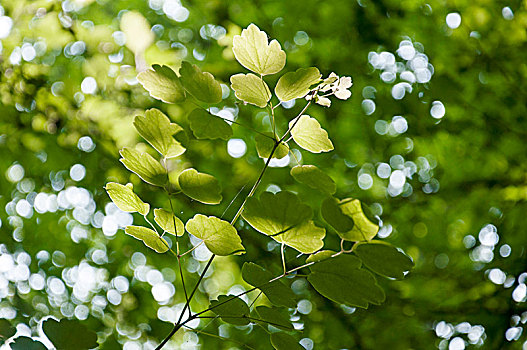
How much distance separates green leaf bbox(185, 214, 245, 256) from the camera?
43 centimetres

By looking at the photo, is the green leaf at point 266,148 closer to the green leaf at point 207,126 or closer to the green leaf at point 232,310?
the green leaf at point 207,126

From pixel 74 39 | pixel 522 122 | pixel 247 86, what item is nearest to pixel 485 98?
pixel 522 122

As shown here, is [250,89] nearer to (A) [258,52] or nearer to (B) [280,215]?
(A) [258,52]

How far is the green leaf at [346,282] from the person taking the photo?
0.40m

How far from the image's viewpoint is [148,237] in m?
0.46

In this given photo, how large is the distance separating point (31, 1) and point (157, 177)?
5.73 feet

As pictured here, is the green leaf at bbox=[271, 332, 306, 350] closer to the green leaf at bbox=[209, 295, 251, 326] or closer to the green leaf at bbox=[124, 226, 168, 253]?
the green leaf at bbox=[209, 295, 251, 326]

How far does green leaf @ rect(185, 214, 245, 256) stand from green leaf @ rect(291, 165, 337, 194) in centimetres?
9

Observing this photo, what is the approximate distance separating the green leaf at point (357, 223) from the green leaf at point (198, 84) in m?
0.19

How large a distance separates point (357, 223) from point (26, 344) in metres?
0.28

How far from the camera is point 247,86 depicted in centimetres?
48

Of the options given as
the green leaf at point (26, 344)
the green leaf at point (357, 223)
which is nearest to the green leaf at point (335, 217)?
the green leaf at point (357, 223)

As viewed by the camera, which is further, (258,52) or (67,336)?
(258,52)

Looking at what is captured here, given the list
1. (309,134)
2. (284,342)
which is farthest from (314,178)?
(284,342)
